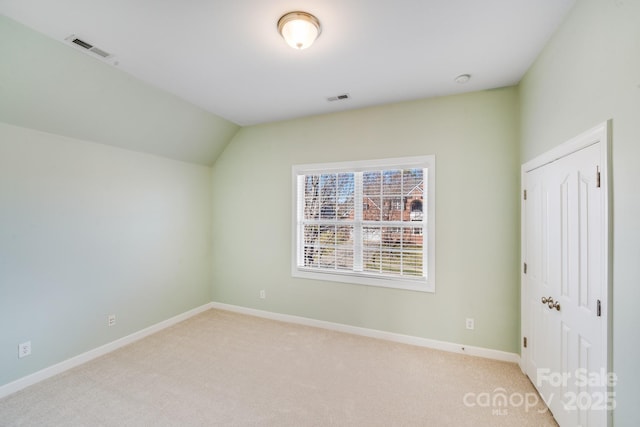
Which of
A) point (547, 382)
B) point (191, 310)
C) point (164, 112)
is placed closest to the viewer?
point (547, 382)

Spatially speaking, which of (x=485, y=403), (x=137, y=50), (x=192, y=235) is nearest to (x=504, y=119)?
(x=485, y=403)

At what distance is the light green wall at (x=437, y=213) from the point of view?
9.05 feet

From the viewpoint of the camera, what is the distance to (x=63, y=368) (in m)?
2.56

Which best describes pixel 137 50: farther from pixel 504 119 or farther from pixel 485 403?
pixel 485 403

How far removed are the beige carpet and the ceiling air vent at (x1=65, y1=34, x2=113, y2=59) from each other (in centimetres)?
286

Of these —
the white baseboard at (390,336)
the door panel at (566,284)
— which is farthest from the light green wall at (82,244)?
the door panel at (566,284)

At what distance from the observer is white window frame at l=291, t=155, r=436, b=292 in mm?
3016

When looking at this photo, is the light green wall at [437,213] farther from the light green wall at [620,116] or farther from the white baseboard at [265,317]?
the light green wall at [620,116]

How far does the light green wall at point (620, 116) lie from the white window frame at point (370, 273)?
4.71 feet

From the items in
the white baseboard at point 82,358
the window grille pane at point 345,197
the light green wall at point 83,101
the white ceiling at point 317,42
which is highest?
the white ceiling at point 317,42

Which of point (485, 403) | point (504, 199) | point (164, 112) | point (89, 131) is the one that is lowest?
point (485, 403)

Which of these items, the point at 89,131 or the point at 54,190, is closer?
the point at 54,190

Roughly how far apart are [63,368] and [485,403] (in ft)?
12.7

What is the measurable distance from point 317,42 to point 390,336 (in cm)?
318
